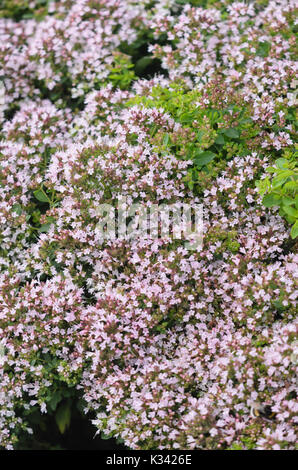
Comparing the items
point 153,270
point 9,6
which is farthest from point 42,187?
point 9,6

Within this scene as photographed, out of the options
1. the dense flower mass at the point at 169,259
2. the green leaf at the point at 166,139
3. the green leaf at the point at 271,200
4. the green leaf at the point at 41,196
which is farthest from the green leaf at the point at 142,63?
the green leaf at the point at 271,200

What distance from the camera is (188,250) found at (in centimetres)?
381

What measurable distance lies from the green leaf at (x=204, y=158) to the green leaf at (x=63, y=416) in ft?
6.33

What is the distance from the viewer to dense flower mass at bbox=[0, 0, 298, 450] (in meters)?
3.36

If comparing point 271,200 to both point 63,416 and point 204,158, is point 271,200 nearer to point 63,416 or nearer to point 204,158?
point 204,158

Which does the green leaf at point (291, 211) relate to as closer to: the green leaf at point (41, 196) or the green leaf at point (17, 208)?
the green leaf at point (41, 196)

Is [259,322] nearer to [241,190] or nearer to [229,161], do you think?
[241,190]

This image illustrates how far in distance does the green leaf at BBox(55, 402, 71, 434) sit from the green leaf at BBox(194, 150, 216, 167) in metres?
1.93

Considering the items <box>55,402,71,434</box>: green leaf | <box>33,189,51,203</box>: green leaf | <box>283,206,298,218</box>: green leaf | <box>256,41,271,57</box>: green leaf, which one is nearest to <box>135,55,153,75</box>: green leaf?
<box>256,41,271,57</box>: green leaf

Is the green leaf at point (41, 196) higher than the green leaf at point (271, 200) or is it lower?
lower

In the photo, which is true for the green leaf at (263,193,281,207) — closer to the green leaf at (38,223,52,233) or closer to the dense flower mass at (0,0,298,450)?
the dense flower mass at (0,0,298,450)

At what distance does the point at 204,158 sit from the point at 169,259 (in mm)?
803

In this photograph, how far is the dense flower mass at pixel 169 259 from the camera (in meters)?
3.36
